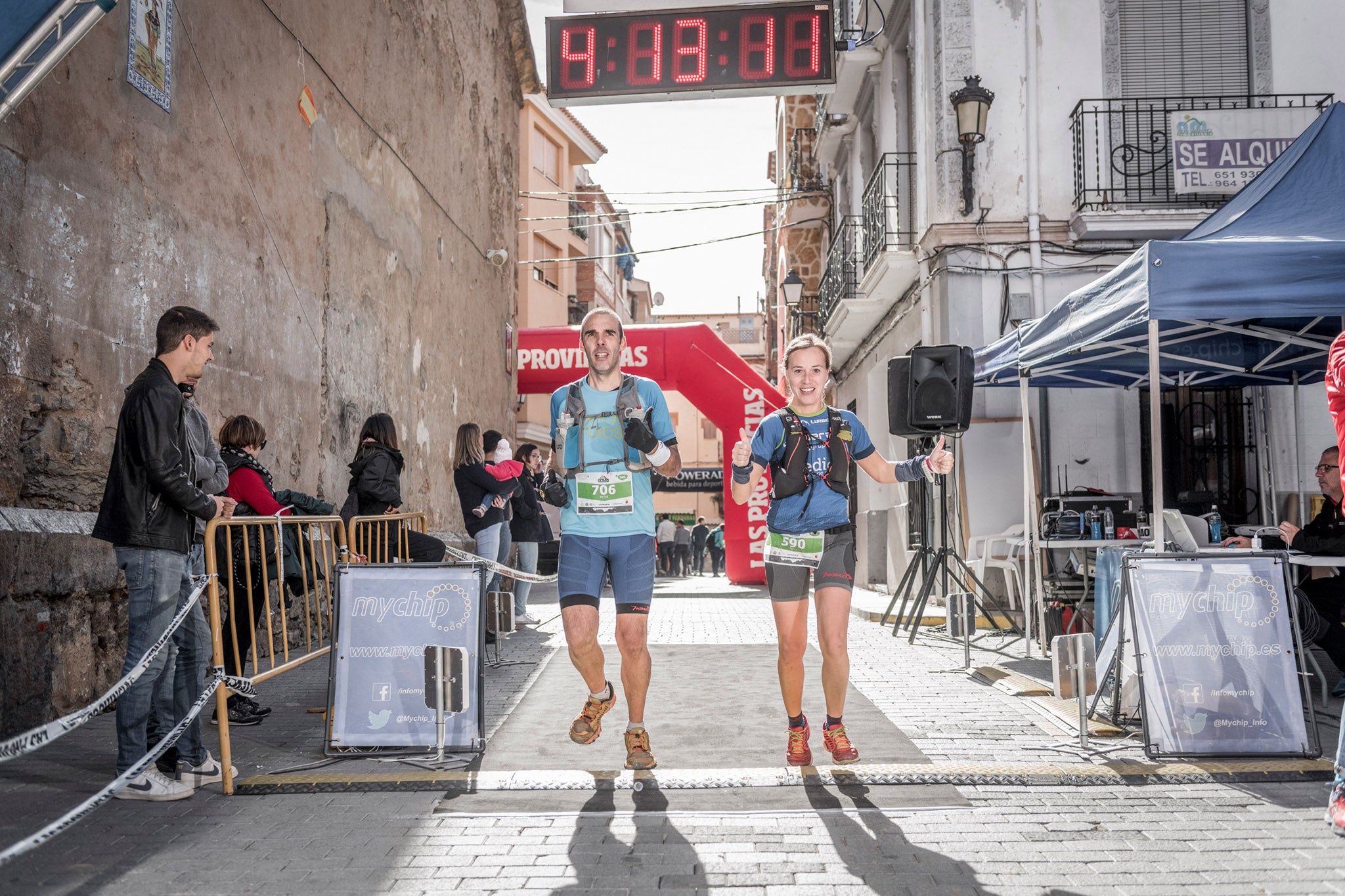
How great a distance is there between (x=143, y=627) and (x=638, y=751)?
2.10 meters

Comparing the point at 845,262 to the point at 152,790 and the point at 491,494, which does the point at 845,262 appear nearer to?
the point at 491,494

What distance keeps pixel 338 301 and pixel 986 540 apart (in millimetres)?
6765

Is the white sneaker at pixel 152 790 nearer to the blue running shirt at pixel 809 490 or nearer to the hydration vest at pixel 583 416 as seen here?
the hydration vest at pixel 583 416

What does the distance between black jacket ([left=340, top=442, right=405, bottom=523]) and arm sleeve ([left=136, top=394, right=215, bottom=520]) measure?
270cm

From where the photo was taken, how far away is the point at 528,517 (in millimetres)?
11734

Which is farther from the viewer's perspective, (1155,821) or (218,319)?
(218,319)

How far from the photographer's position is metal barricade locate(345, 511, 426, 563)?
21.5 feet

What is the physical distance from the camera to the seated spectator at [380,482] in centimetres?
741

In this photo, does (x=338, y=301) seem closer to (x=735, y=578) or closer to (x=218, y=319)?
(x=218, y=319)

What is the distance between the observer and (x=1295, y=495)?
11.6 metres

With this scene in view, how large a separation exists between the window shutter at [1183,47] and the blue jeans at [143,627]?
11.6 m

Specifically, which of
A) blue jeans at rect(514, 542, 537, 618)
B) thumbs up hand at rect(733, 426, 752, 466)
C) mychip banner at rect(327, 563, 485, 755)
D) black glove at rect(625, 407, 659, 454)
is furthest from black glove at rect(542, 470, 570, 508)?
blue jeans at rect(514, 542, 537, 618)

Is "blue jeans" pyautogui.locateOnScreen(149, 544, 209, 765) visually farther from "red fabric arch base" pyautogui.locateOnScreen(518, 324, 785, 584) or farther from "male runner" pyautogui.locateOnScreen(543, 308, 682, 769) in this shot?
"red fabric arch base" pyautogui.locateOnScreen(518, 324, 785, 584)

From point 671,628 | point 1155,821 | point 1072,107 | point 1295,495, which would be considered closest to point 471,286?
point 671,628
